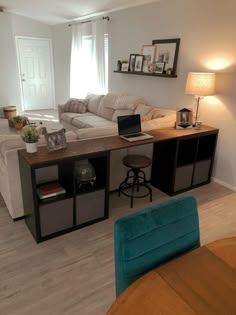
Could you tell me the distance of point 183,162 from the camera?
128 inches

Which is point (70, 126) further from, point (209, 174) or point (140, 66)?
point (209, 174)

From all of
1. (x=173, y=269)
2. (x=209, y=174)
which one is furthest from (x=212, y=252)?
(x=209, y=174)

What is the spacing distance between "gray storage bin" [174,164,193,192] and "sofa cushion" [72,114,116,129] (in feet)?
6.00

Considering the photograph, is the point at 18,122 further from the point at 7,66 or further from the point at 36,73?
the point at 36,73

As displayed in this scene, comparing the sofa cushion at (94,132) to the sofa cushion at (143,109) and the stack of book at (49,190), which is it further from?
the sofa cushion at (143,109)

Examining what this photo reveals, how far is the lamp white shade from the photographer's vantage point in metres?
3.20

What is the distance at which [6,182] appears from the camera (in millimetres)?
2510

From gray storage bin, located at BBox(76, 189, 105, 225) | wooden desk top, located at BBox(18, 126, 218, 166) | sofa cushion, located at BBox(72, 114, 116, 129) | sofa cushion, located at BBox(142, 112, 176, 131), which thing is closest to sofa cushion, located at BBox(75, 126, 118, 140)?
wooden desk top, located at BBox(18, 126, 218, 166)

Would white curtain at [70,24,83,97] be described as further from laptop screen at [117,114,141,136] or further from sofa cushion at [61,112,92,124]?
laptop screen at [117,114,141,136]

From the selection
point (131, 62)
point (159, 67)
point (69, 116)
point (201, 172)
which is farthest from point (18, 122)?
point (201, 172)

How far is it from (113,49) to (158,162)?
300 cm

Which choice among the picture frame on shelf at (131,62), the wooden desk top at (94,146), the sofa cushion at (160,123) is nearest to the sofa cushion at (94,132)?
the wooden desk top at (94,146)

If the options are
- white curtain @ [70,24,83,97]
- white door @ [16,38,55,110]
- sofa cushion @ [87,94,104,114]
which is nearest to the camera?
sofa cushion @ [87,94,104,114]

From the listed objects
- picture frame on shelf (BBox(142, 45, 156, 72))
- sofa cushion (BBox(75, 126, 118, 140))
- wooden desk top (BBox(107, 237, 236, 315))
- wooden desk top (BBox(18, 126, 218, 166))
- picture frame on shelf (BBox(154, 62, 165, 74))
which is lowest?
wooden desk top (BBox(107, 237, 236, 315))
